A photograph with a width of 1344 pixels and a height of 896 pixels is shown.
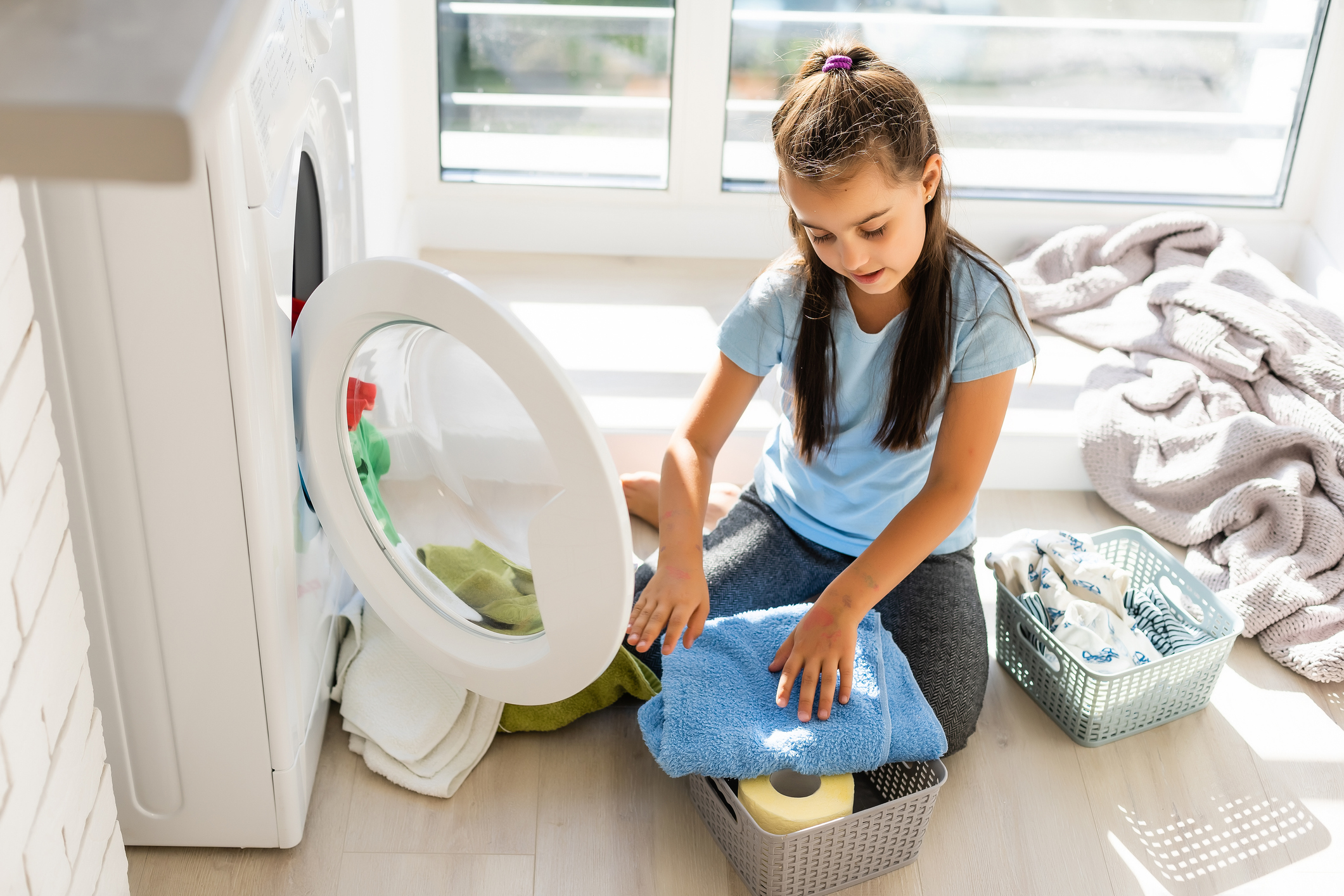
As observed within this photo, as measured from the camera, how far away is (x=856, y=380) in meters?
1.43

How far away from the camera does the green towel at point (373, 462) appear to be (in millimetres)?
1238

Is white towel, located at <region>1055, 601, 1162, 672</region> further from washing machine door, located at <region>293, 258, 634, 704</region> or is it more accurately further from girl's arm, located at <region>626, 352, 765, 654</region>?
washing machine door, located at <region>293, 258, 634, 704</region>

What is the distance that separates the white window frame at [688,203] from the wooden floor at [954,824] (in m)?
1.34

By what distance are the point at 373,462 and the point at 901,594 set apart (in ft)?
2.29

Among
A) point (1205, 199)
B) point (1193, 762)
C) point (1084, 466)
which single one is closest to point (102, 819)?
point (1193, 762)

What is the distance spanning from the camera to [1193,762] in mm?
1505

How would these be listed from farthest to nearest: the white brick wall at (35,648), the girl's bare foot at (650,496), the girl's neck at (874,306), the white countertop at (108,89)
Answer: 1. the girl's bare foot at (650,496)
2. the girl's neck at (874,306)
3. the white brick wall at (35,648)
4. the white countertop at (108,89)

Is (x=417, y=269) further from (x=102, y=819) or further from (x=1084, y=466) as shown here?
(x=1084, y=466)

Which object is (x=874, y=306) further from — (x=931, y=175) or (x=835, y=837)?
(x=835, y=837)

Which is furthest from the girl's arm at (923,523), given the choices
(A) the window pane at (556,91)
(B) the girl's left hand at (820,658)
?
(A) the window pane at (556,91)

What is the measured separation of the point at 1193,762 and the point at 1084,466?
646 mm

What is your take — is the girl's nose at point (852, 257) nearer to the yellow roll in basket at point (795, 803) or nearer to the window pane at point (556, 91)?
the yellow roll in basket at point (795, 803)

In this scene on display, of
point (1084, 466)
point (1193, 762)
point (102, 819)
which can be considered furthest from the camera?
point (1084, 466)

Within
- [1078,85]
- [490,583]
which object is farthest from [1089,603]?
[1078,85]
